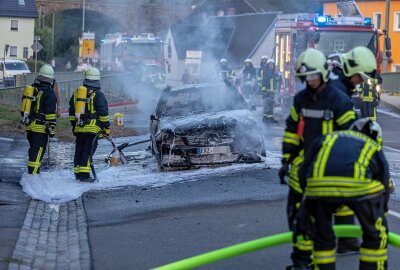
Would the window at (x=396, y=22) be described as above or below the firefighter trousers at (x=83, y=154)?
above

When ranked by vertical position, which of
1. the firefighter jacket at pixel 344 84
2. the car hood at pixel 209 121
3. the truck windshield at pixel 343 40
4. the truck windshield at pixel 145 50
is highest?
the truck windshield at pixel 145 50

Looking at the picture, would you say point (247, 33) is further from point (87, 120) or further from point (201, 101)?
point (87, 120)

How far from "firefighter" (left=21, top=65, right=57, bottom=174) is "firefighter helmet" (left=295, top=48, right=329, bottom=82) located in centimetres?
723

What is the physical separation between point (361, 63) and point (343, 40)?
18496 mm

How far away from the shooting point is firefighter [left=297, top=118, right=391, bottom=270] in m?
5.92

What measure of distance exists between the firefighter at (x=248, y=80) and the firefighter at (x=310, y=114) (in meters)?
21.8

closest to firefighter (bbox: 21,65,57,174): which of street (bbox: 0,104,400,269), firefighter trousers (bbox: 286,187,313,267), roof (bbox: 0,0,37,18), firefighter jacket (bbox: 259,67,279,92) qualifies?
street (bbox: 0,104,400,269)

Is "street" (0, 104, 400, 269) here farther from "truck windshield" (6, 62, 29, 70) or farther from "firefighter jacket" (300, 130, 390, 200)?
"truck windshield" (6, 62, 29, 70)

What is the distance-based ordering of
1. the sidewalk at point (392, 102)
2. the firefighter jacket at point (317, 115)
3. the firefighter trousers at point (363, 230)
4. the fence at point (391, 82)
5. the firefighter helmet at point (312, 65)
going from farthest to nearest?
1. the fence at point (391, 82)
2. the sidewalk at point (392, 102)
3. the firefighter jacket at point (317, 115)
4. the firefighter helmet at point (312, 65)
5. the firefighter trousers at point (363, 230)

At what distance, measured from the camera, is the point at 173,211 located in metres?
10.5

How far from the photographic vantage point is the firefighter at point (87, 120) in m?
13.0

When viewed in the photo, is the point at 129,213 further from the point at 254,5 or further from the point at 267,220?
the point at 254,5

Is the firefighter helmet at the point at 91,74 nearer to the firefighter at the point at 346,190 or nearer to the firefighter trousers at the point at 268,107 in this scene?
the firefighter at the point at 346,190

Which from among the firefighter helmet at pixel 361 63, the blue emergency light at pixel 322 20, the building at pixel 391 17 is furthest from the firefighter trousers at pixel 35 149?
the building at pixel 391 17
